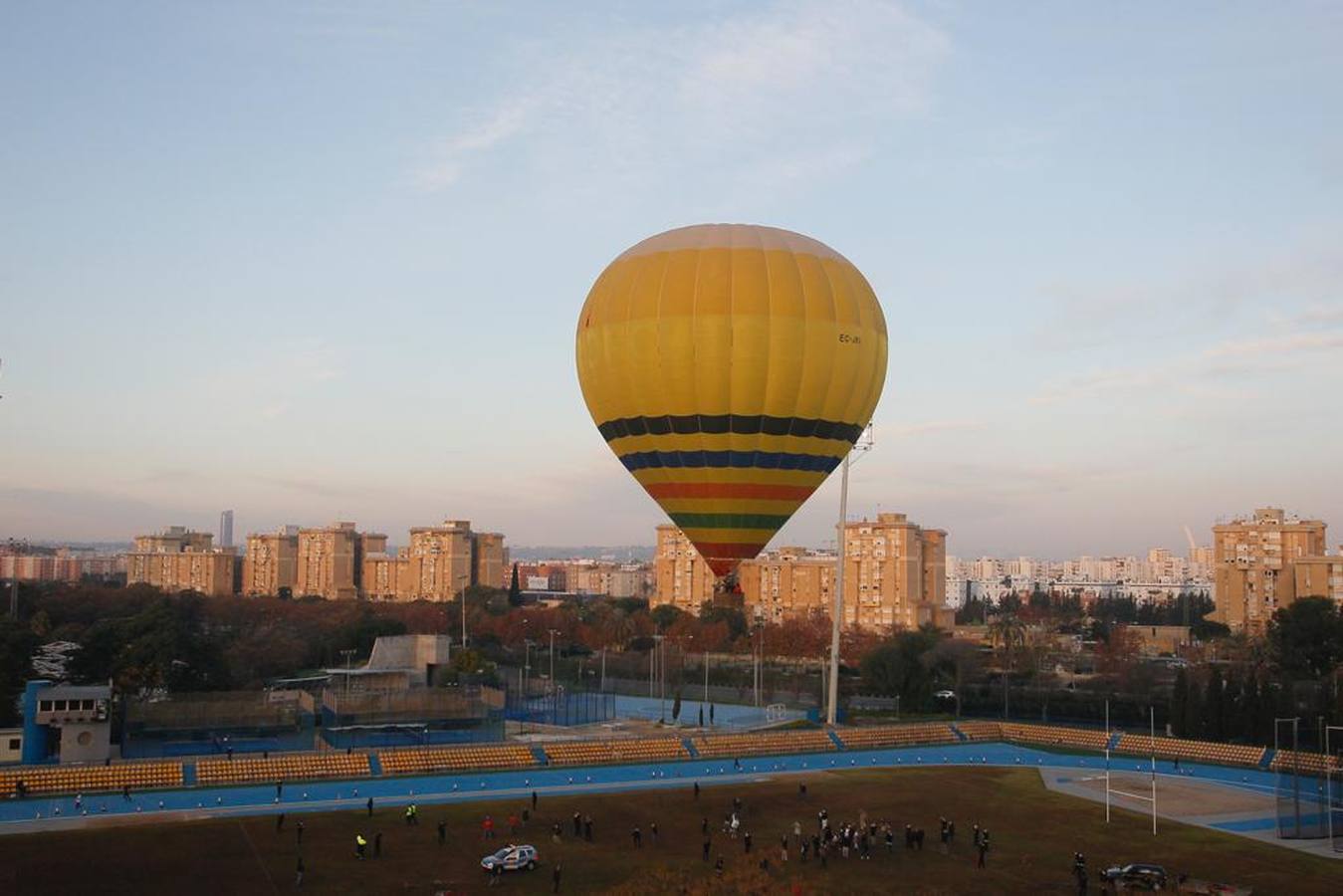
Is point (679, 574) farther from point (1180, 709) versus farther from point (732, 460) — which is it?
point (732, 460)

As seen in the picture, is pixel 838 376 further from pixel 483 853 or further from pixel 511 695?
pixel 511 695

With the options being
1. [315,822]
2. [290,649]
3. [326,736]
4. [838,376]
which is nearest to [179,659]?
[326,736]

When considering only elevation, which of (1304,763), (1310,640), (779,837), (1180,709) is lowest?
(779,837)

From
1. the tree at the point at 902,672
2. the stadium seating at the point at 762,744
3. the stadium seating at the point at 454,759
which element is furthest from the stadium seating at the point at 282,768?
the tree at the point at 902,672

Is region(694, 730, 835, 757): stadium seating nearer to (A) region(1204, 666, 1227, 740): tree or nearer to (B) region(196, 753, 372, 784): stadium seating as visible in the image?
(B) region(196, 753, 372, 784): stadium seating

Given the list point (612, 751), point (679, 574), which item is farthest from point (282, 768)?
point (679, 574)

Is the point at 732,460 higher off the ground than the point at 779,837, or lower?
higher

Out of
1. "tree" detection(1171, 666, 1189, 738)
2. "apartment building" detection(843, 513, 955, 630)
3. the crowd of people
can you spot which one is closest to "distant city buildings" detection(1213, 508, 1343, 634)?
"apartment building" detection(843, 513, 955, 630)
